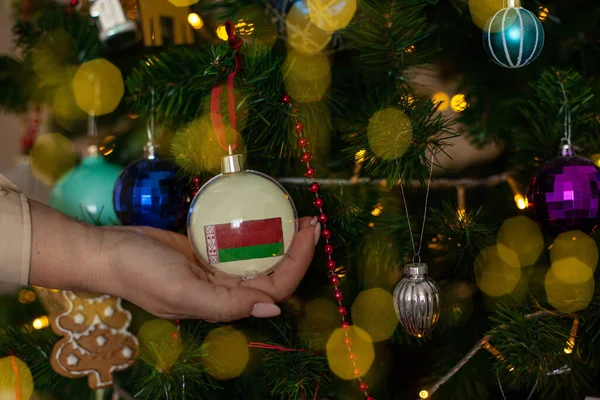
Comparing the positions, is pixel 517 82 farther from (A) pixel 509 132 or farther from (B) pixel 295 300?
(B) pixel 295 300

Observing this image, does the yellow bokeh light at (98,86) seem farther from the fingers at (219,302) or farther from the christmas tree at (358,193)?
the fingers at (219,302)

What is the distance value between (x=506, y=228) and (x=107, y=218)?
551mm

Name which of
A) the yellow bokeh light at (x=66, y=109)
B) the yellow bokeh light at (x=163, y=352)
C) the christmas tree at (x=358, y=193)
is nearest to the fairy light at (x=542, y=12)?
the christmas tree at (x=358, y=193)

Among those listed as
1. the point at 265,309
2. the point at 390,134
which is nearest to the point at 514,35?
the point at 390,134

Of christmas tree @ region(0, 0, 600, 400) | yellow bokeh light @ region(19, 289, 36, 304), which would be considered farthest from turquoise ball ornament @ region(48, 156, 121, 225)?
yellow bokeh light @ region(19, 289, 36, 304)

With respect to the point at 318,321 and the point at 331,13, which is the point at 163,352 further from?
the point at 331,13

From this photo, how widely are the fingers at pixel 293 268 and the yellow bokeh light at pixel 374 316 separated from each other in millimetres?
133

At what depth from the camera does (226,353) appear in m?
0.69

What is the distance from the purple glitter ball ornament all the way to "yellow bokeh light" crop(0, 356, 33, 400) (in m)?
0.66

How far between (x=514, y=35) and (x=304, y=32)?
9.2 inches

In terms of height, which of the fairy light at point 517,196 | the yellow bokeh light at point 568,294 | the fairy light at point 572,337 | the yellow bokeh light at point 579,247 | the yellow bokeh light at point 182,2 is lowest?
the fairy light at point 572,337

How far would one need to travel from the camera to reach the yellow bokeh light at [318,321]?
0.65 meters

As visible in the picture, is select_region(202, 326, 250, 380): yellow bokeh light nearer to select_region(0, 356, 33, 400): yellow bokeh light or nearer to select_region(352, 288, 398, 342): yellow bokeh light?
select_region(352, 288, 398, 342): yellow bokeh light

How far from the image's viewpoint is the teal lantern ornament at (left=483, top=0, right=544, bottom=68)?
53 cm
